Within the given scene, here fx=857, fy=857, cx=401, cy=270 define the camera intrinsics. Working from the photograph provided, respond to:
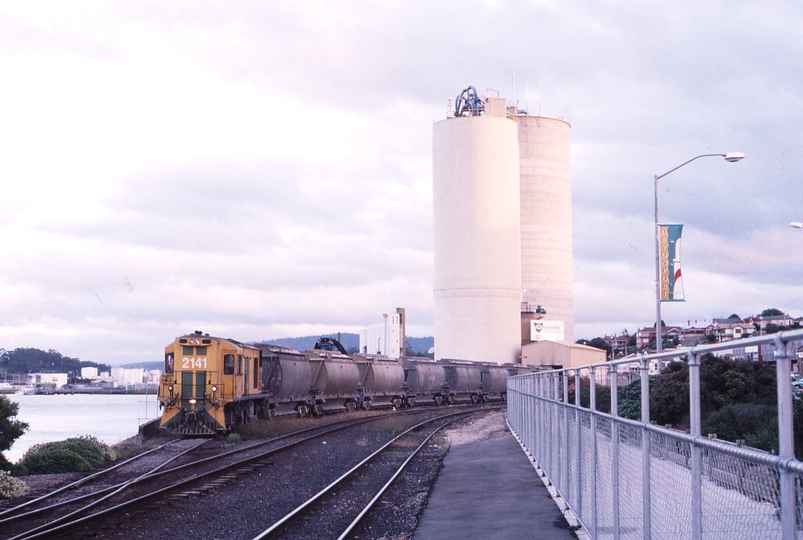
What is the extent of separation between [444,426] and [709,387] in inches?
1254

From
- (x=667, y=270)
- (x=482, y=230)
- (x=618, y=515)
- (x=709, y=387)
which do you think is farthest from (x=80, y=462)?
(x=482, y=230)

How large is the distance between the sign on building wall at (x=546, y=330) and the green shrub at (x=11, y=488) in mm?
91343

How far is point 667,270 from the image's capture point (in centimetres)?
3425

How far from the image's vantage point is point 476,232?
8819cm

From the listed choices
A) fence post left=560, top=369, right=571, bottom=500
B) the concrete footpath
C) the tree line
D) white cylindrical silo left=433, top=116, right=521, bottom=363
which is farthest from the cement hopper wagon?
the tree line

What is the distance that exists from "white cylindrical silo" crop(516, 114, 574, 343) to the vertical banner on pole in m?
79.8

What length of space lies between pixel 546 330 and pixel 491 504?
308 ft

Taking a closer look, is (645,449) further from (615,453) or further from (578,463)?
(578,463)

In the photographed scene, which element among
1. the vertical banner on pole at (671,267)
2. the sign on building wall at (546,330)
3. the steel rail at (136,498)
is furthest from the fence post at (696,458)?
the sign on building wall at (546,330)

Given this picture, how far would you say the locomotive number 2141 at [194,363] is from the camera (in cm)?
3109

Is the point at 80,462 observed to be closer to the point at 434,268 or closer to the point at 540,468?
the point at 540,468

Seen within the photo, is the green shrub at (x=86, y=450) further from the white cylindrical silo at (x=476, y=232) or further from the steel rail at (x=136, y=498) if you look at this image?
the white cylindrical silo at (x=476, y=232)

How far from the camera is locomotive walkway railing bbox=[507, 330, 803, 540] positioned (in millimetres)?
4262

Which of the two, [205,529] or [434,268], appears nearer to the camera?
[205,529]
